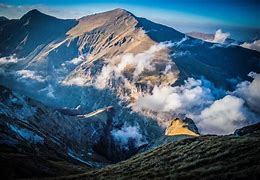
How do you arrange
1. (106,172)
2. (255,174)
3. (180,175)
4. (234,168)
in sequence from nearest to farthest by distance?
(255,174) < (234,168) < (180,175) < (106,172)

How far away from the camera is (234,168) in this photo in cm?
6347

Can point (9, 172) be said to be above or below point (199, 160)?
above

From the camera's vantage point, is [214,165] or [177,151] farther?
[177,151]

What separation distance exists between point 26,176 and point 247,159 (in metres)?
73.6

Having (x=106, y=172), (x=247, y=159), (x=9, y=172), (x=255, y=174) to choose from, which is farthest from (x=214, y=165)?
(x=9, y=172)

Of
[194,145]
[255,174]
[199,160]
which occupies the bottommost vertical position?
[255,174]

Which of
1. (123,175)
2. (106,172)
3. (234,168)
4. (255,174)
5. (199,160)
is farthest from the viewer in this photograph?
(106,172)

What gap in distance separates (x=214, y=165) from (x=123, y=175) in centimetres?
2249

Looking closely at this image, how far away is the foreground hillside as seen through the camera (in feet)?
208

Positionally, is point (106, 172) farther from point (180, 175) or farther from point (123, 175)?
point (180, 175)

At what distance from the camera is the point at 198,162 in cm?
7538

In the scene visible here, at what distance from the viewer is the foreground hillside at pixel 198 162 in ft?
208

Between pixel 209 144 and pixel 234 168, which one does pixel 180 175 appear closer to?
pixel 234 168

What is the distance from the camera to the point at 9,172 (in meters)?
112
